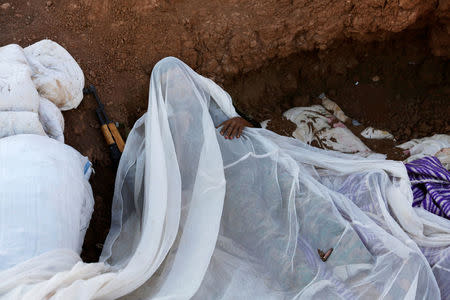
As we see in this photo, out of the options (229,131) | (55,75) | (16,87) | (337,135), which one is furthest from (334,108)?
(16,87)

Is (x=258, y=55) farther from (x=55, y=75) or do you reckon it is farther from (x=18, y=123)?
(x=18, y=123)

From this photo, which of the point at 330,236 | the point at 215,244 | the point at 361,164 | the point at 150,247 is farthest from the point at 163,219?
the point at 361,164

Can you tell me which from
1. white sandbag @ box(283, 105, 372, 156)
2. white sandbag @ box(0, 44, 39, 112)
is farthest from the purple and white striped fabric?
white sandbag @ box(0, 44, 39, 112)

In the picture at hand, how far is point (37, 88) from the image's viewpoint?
6.94 ft

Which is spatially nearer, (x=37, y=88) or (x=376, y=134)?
(x=37, y=88)

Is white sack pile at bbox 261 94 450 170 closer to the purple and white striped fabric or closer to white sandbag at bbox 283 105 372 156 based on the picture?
white sandbag at bbox 283 105 372 156

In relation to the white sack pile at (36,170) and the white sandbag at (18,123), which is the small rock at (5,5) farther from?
the white sandbag at (18,123)

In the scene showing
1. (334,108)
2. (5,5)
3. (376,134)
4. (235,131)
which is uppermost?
(5,5)

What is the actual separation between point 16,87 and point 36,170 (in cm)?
48

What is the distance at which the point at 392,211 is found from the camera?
Answer: 6.67 feet

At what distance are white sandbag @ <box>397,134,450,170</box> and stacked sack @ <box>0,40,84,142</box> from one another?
7.39 ft

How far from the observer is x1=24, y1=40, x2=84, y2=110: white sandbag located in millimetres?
2150

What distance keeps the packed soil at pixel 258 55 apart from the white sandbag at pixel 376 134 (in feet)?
0.29

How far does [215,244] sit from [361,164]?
2.99ft
